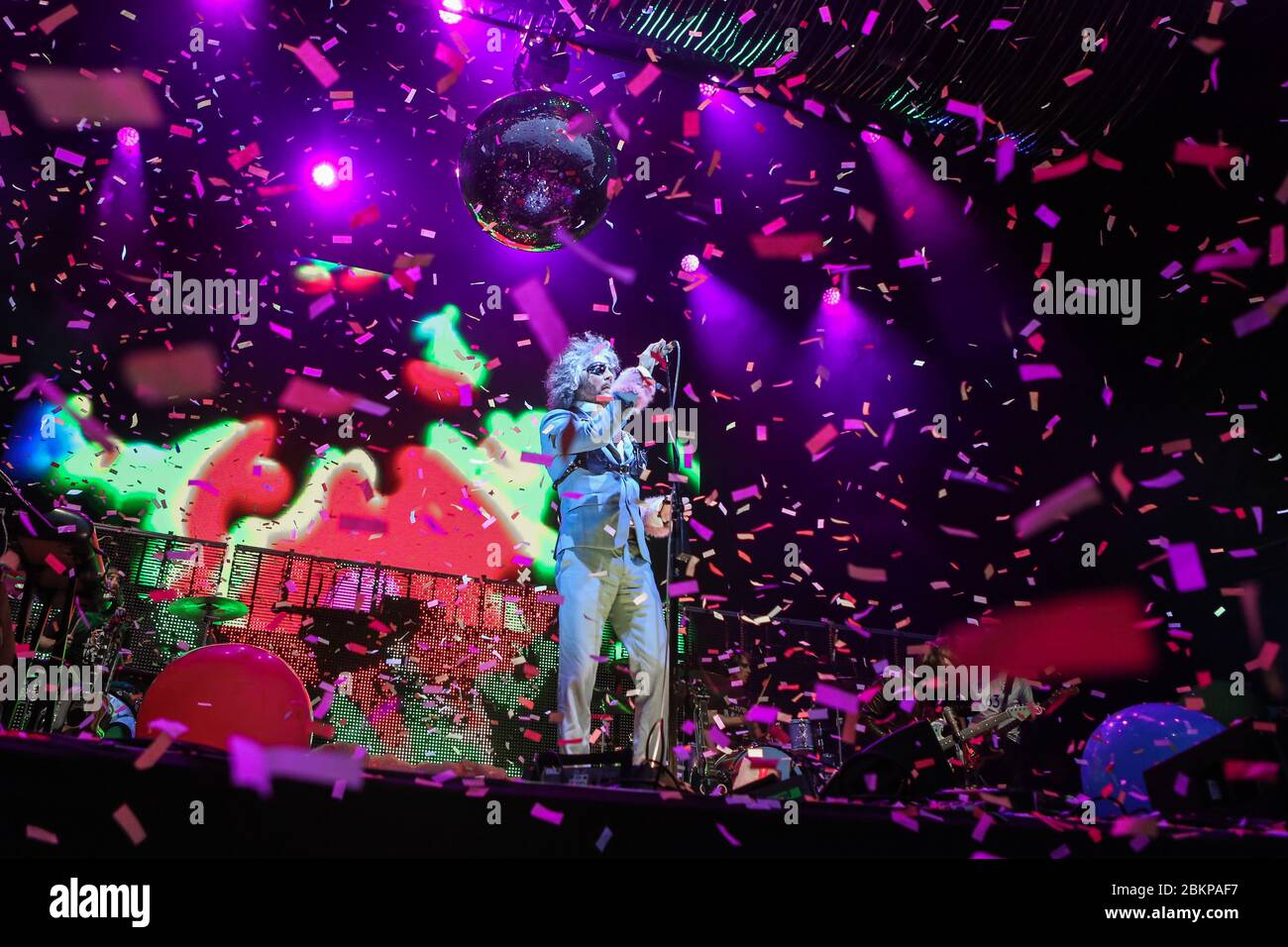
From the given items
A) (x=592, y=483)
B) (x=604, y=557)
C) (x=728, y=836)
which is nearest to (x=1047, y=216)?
(x=592, y=483)

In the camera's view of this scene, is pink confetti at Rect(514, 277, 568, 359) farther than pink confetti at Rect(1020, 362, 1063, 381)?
Yes

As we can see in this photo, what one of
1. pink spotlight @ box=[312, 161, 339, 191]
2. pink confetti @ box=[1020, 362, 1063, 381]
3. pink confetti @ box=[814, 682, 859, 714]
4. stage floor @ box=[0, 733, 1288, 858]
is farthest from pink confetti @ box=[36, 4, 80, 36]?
pink confetti @ box=[814, 682, 859, 714]

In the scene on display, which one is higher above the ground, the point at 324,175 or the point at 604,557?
the point at 324,175

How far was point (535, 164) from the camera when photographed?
3.13 meters

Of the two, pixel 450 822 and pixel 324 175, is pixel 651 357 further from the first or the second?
pixel 324 175

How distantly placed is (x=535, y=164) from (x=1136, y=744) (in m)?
3.12

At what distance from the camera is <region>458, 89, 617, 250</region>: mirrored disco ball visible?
313 cm

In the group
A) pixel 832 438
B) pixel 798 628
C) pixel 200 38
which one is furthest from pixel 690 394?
pixel 200 38

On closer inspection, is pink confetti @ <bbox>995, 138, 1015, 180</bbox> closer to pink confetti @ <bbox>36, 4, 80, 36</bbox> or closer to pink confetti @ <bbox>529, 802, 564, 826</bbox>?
pink confetti @ <bbox>529, 802, 564, 826</bbox>

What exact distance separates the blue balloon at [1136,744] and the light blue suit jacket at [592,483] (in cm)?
200

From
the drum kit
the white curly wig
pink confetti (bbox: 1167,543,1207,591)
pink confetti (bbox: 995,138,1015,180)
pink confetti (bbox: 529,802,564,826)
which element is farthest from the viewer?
pink confetti (bbox: 1167,543,1207,591)

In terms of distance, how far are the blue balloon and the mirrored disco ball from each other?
2899 millimetres

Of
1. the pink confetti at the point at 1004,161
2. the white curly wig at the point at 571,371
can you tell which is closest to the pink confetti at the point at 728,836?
the white curly wig at the point at 571,371
